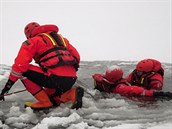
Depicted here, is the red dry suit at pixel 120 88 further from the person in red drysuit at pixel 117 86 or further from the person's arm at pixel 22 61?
the person's arm at pixel 22 61

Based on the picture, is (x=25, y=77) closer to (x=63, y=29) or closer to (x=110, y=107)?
(x=110, y=107)

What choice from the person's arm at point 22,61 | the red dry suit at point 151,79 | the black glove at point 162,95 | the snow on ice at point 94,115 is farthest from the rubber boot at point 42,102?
the red dry suit at point 151,79

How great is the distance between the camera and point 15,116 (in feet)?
17.5

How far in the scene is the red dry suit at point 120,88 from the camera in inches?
250

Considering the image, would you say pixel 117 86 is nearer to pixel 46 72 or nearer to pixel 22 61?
pixel 46 72

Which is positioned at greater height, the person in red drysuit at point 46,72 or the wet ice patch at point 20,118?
the person in red drysuit at point 46,72

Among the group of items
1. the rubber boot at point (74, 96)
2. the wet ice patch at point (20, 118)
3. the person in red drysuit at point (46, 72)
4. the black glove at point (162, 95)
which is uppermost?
the person in red drysuit at point (46, 72)

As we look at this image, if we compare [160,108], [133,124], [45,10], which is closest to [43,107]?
[133,124]

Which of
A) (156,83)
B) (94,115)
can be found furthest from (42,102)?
(156,83)

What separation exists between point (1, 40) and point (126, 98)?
1610 centimetres

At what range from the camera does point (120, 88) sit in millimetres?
6555

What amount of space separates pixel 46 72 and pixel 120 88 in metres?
1.65

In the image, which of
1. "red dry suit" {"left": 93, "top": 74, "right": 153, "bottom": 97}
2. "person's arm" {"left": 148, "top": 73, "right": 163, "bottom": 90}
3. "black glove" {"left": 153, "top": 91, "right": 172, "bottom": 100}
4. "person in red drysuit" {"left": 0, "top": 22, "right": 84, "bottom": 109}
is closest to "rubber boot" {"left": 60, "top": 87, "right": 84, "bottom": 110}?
"person in red drysuit" {"left": 0, "top": 22, "right": 84, "bottom": 109}

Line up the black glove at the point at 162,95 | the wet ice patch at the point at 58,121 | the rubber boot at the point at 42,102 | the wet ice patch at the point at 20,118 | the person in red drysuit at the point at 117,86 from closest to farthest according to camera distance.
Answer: the wet ice patch at the point at 58,121 → the wet ice patch at the point at 20,118 → the rubber boot at the point at 42,102 → the black glove at the point at 162,95 → the person in red drysuit at the point at 117,86
